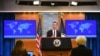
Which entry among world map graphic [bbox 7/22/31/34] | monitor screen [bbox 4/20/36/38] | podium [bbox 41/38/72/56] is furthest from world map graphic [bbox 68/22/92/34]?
podium [bbox 41/38/72/56]

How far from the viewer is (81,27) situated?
35.3 feet

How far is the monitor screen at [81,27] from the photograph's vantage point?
10.7m

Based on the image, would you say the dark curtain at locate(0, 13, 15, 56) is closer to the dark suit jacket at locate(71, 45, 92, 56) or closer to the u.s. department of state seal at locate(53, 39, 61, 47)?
the u.s. department of state seal at locate(53, 39, 61, 47)

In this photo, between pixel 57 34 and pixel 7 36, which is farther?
pixel 7 36

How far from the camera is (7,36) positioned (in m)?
10.6

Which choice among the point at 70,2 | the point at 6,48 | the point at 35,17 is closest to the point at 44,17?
the point at 35,17

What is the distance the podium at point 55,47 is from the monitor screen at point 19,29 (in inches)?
235

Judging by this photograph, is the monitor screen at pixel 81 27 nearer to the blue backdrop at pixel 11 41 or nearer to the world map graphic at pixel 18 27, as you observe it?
the blue backdrop at pixel 11 41

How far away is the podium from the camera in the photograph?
4.48 m

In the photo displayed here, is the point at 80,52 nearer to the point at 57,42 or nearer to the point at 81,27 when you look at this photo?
the point at 57,42

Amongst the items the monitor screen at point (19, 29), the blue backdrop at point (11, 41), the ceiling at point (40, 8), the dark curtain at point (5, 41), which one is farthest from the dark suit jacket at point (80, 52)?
the dark curtain at point (5, 41)

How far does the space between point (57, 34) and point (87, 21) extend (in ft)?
9.86

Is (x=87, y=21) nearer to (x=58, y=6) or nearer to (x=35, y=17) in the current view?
(x=58, y=6)

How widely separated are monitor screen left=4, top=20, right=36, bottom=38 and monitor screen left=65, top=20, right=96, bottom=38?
4.61ft
